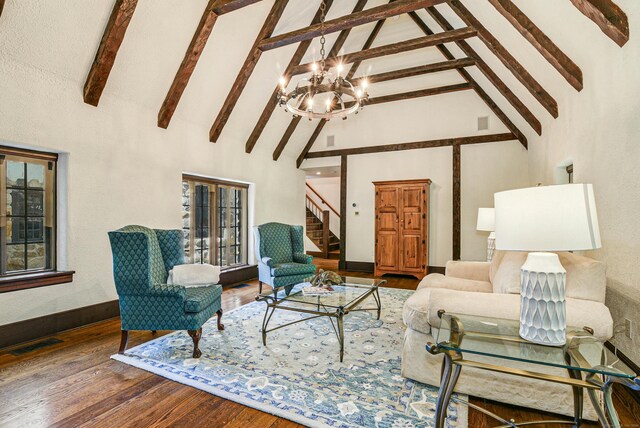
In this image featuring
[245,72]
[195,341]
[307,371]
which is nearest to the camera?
[307,371]

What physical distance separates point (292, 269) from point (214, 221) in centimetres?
191

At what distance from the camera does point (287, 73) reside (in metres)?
5.35

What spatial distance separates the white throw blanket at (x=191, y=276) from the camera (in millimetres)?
3051

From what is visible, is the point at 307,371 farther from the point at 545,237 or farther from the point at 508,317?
the point at 545,237

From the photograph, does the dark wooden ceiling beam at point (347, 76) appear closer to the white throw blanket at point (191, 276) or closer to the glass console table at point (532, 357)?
the white throw blanket at point (191, 276)

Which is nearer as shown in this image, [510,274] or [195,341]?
[510,274]

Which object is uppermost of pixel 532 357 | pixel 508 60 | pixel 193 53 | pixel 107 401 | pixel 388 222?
pixel 193 53

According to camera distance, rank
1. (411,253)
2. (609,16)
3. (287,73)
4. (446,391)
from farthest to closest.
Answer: (411,253) → (287,73) → (609,16) → (446,391)

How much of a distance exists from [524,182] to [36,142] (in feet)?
23.5

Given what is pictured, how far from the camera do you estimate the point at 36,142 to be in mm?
3107

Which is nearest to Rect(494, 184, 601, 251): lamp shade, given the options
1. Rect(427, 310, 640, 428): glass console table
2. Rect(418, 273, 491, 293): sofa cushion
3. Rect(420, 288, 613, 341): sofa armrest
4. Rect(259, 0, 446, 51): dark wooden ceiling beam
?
Rect(427, 310, 640, 428): glass console table

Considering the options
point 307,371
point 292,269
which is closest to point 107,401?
point 307,371

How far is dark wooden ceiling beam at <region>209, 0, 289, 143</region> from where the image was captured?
14.4ft

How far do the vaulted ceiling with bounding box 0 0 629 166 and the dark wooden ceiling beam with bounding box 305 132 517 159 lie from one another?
22 millimetres
